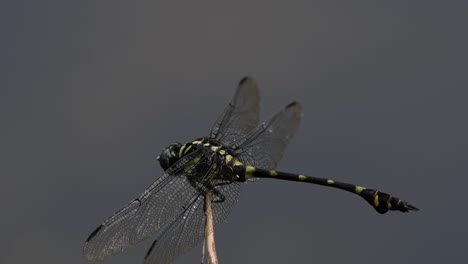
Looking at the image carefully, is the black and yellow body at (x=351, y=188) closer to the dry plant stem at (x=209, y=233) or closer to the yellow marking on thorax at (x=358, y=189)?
the yellow marking on thorax at (x=358, y=189)

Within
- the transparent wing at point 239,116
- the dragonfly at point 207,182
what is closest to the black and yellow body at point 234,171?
the dragonfly at point 207,182

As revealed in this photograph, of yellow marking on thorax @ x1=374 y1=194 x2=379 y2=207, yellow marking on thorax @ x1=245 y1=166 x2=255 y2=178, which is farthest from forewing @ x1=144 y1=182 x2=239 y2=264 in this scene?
yellow marking on thorax @ x1=374 y1=194 x2=379 y2=207

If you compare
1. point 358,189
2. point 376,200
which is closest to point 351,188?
point 358,189

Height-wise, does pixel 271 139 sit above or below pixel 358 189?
above

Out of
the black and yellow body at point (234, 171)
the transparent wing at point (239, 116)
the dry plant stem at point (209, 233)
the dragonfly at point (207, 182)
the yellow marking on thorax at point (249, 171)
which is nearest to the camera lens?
the dry plant stem at point (209, 233)

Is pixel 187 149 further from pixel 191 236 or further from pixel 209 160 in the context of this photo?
pixel 191 236

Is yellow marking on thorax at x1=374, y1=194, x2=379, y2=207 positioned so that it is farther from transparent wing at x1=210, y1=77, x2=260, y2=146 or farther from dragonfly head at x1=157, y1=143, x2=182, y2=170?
dragonfly head at x1=157, y1=143, x2=182, y2=170

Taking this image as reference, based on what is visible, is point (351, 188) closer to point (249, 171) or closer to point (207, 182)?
point (249, 171)

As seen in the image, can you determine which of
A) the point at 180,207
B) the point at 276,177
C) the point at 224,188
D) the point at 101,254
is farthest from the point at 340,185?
the point at 101,254
